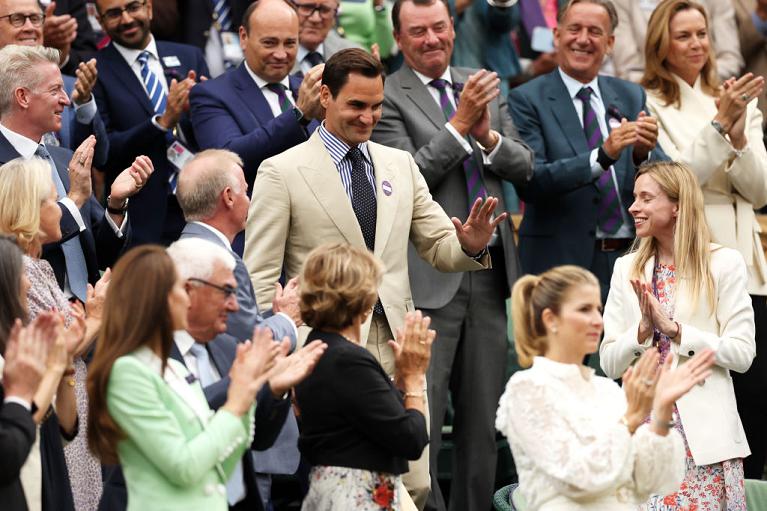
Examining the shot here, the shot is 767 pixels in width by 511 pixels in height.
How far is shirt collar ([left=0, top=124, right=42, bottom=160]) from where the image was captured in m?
5.89

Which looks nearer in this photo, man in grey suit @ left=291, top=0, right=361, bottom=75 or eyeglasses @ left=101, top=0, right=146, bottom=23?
eyeglasses @ left=101, top=0, right=146, bottom=23

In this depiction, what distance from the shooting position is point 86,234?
5906 mm

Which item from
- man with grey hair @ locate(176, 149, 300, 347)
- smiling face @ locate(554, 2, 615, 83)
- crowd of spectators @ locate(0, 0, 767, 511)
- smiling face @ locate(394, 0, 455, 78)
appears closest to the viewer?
crowd of spectators @ locate(0, 0, 767, 511)

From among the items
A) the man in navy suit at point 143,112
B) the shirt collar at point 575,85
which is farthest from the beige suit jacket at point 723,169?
the man in navy suit at point 143,112

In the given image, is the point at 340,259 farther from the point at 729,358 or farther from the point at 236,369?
the point at 729,358

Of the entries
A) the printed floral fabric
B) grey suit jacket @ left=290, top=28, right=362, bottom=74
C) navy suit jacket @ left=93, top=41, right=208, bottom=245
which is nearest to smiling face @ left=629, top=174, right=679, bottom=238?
the printed floral fabric

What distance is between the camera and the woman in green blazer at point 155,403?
153 inches

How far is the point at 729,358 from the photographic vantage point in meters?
5.62

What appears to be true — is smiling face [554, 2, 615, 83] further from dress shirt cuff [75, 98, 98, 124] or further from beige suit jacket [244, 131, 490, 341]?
dress shirt cuff [75, 98, 98, 124]

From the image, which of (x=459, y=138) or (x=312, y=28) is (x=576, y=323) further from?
(x=312, y=28)

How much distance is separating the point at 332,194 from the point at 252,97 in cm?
133

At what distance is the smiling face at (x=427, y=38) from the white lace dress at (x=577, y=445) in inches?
113

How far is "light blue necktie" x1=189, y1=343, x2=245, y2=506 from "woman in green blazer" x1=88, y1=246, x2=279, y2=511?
0.35 metres

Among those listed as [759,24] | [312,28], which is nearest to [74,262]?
[312,28]
